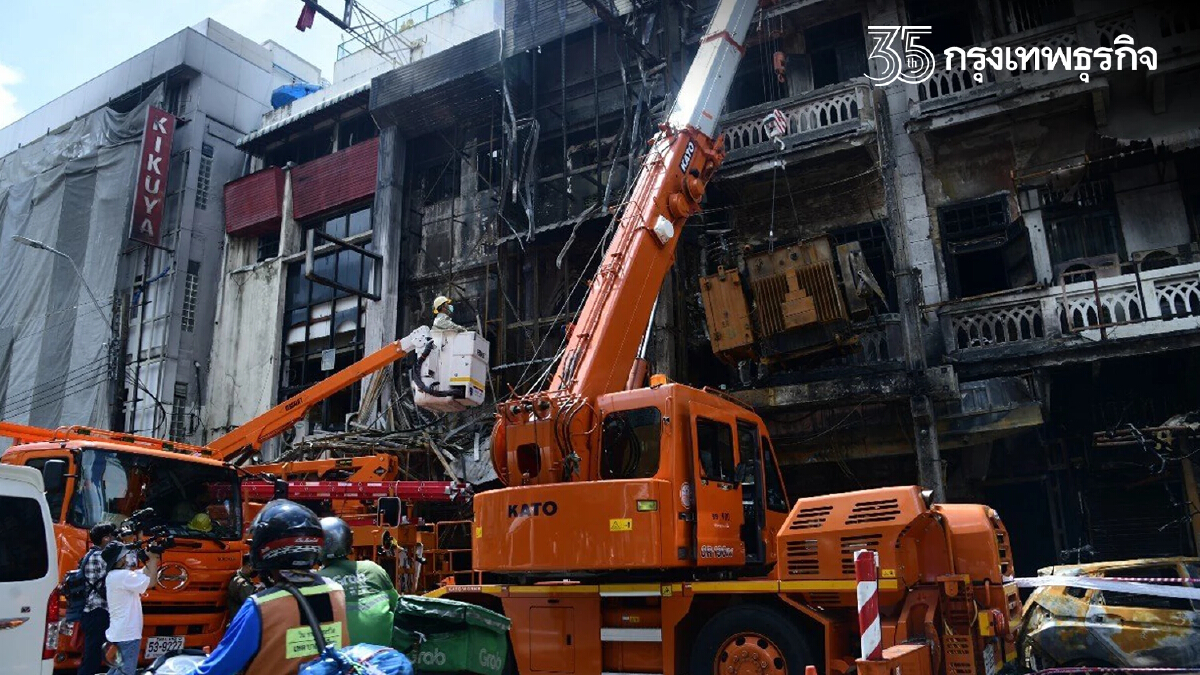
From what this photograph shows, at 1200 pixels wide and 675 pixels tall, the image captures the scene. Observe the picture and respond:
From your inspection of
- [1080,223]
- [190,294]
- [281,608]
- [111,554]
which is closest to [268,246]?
[190,294]

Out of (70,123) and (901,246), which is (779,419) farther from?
(70,123)

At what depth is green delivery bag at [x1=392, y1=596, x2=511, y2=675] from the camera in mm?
4781

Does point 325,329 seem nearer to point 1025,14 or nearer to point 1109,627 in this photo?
point 1025,14

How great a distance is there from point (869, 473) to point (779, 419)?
2159 millimetres

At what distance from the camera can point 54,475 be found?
8773mm

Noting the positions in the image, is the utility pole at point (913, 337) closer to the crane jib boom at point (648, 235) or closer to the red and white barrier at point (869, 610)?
the crane jib boom at point (648, 235)

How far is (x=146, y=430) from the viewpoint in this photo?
915 inches

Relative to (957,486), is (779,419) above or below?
above

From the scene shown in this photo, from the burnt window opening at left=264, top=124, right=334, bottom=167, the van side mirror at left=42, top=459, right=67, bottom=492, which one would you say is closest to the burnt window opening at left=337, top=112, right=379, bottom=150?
the burnt window opening at left=264, top=124, right=334, bottom=167

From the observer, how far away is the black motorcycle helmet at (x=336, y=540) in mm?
4301

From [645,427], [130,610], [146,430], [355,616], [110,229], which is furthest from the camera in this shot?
[110,229]

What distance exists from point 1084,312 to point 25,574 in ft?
45.7

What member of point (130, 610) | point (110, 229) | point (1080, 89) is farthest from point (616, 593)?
point (110, 229)

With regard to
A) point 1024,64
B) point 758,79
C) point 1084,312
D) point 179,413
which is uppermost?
point 758,79
